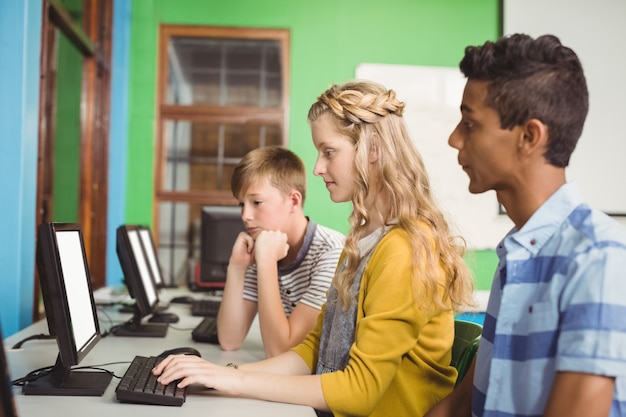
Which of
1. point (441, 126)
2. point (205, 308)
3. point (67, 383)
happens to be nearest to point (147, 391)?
point (67, 383)

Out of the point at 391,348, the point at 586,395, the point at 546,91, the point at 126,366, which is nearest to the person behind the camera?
the point at 586,395

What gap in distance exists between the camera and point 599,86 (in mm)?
4070

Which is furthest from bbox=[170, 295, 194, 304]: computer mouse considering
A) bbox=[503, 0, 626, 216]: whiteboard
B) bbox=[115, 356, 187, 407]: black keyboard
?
bbox=[503, 0, 626, 216]: whiteboard

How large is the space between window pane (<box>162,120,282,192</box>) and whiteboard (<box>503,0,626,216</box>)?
1974 millimetres

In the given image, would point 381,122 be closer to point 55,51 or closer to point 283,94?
point 55,51

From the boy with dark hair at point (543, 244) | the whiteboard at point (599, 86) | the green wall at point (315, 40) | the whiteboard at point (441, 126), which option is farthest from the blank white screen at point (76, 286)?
the whiteboard at point (599, 86)

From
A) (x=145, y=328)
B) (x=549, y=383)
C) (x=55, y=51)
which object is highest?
(x=55, y=51)

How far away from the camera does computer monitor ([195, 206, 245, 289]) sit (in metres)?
2.95

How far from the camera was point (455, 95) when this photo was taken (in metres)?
3.96

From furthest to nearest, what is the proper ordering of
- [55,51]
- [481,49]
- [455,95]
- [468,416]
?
[455,95], [55,51], [468,416], [481,49]

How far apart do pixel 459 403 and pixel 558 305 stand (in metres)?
0.38

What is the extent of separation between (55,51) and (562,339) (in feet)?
8.22

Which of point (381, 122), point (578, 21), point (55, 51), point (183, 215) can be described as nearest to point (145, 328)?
point (381, 122)

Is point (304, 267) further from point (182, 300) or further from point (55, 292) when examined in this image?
point (182, 300)
